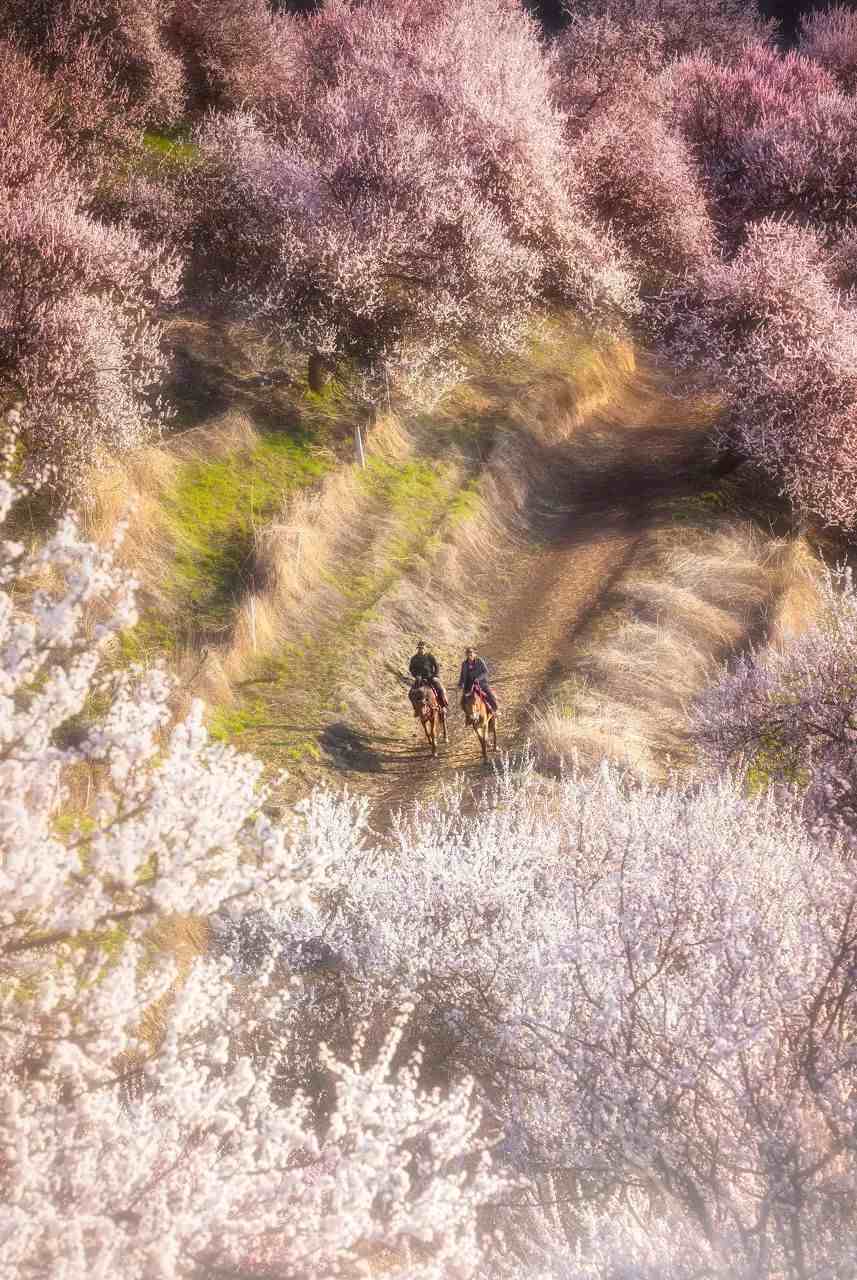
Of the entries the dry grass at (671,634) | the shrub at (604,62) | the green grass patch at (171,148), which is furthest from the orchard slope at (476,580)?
the shrub at (604,62)

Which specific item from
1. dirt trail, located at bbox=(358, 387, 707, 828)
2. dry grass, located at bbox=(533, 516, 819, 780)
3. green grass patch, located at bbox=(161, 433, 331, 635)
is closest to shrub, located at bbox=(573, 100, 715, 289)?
dirt trail, located at bbox=(358, 387, 707, 828)

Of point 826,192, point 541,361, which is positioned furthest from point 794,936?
point 826,192

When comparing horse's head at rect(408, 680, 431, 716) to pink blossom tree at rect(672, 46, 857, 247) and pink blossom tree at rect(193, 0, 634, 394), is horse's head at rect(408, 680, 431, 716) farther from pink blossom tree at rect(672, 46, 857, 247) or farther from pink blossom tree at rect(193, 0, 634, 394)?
pink blossom tree at rect(672, 46, 857, 247)

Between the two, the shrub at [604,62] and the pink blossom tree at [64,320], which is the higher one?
the shrub at [604,62]

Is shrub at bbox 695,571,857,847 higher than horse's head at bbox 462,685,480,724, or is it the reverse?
shrub at bbox 695,571,857,847

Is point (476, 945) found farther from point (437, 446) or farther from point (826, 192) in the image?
point (826, 192)

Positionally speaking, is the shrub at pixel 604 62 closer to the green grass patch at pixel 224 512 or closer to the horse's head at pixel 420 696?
the green grass patch at pixel 224 512
